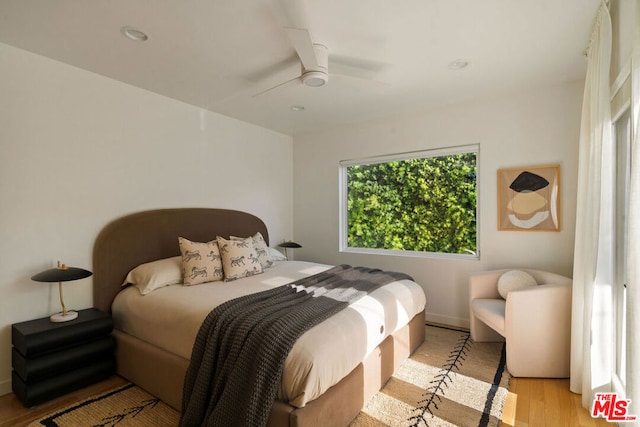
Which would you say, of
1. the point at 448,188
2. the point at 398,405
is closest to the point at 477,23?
the point at 448,188

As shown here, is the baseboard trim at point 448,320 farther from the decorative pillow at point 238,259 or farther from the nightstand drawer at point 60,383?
the nightstand drawer at point 60,383

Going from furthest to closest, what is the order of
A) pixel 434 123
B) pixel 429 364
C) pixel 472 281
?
pixel 434 123, pixel 472 281, pixel 429 364

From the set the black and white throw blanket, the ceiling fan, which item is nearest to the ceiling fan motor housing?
the ceiling fan

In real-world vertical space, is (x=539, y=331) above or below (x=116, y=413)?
above

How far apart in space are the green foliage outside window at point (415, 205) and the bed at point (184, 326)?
1150 millimetres

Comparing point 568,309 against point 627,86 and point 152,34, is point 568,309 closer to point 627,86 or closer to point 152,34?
point 627,86

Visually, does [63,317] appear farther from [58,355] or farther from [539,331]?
[539,331]

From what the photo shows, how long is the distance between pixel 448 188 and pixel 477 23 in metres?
2.05

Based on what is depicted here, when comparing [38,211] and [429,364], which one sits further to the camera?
[429,364]

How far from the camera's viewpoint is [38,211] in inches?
97.9

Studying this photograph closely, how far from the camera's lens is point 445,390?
231 cm

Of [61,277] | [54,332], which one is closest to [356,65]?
[61,277]

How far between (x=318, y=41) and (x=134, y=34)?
129 cm

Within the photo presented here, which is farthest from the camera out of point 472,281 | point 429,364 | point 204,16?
point 472,281
